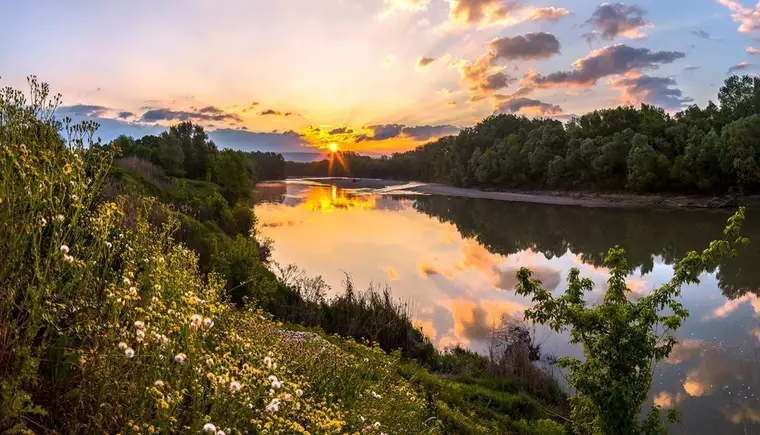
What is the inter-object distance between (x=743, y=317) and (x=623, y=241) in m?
17.7

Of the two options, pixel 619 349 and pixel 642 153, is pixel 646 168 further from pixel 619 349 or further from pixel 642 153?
pixel 619 349

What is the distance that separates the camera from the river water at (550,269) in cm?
1076

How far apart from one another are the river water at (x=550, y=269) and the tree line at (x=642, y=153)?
786 cm

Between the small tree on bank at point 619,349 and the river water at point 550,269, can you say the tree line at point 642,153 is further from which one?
the small tree on bank at point 619,349

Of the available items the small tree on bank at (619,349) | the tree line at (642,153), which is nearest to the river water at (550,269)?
the small tree on bank at (619,349)

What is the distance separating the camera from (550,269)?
78.3 feet

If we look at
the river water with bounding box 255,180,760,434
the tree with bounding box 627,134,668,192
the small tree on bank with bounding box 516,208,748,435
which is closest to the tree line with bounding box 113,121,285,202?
the river water with bounding box 255,180,760,434

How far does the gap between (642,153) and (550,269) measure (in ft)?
137

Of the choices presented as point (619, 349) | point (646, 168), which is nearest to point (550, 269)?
point (619, 349)

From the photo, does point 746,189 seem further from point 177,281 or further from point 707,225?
point 177,281

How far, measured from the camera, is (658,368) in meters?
11.3

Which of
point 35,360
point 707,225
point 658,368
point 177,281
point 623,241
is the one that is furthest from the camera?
point 707,225

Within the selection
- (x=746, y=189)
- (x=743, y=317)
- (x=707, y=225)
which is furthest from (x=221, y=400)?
(x=746, y=189)

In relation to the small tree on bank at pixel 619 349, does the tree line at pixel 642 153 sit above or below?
above
